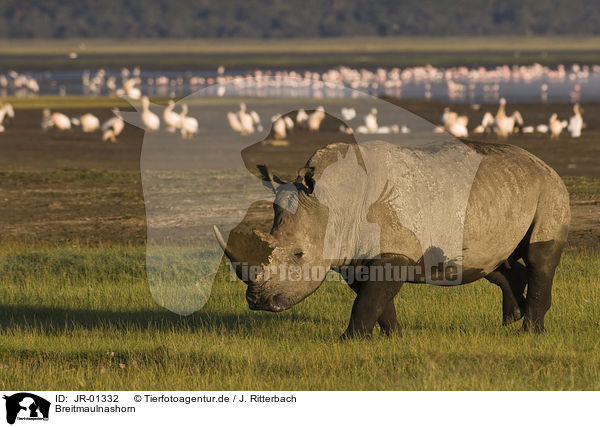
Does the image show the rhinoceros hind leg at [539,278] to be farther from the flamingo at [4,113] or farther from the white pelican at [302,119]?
the white pelican at [302,119]

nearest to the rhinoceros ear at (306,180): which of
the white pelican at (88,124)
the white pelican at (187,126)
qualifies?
the white pelican at (187,126)

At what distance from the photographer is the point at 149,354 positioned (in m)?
11.0

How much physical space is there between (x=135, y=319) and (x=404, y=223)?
11.5 ft

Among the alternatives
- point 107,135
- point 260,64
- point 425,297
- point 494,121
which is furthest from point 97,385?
point 260,64

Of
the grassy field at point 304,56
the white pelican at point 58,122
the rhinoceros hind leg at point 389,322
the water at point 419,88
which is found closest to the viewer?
the rhinoceros hind leg at point 389,322

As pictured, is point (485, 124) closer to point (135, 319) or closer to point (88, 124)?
point (88, 124)

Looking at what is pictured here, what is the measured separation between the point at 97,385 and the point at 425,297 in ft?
16.0

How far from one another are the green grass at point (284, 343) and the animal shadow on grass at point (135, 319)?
2cm

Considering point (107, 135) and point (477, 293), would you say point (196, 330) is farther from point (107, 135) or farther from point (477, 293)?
point (107, 135)

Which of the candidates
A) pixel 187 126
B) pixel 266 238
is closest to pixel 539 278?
pixel 266 238

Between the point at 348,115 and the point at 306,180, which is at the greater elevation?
the point at 306,180

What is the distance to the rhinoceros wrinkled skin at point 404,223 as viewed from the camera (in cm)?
1005
